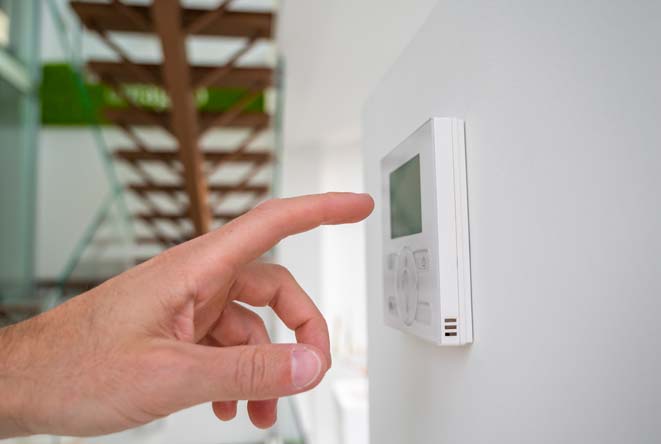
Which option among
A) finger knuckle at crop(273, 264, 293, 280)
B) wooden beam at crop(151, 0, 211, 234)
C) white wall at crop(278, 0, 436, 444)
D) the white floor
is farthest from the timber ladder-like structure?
finger knuckle at crop(273, 264, 293, 280)

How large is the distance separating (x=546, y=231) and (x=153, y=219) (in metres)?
4.52

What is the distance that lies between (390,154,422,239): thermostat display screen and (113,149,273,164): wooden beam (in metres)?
3.23

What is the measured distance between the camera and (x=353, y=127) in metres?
3.86

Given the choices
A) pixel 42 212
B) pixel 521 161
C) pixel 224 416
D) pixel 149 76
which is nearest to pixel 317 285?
pixel 149 76

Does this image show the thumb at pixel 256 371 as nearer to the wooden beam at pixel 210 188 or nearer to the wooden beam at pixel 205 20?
the wooden beam at pixel 205 20

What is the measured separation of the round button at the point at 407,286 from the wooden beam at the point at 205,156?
3.30 metres

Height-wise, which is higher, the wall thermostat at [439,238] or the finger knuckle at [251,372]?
the wall thermostat at [439,238]

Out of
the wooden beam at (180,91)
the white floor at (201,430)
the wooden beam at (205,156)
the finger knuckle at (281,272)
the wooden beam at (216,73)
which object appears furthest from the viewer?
the white floor at (201,430)

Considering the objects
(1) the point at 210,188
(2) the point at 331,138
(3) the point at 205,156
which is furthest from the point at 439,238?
(1) the point at 210,188

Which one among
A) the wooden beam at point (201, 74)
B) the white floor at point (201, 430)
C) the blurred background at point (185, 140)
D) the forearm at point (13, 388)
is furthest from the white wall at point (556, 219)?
the white floor at point (201, 430)

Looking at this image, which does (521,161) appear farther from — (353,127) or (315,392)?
(315,392)

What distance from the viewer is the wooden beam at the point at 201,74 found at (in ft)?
9.27

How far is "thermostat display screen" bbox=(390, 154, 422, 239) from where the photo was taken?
62 cm

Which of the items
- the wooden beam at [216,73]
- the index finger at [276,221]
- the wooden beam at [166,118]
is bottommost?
the index finger at [276,221]
